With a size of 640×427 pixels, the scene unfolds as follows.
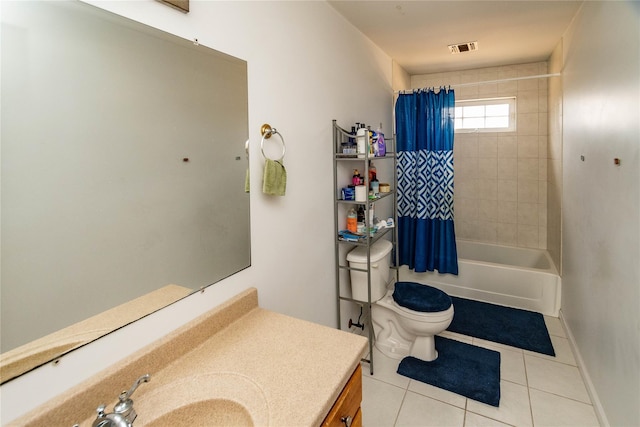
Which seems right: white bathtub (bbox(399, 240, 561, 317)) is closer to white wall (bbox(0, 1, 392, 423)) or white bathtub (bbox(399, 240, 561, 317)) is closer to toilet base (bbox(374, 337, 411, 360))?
toilet base (bbox(374, 337, 411, 360))

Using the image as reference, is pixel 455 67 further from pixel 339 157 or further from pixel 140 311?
pixel 140 311

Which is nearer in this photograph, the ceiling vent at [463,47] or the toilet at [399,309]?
the toilet at [399,309]

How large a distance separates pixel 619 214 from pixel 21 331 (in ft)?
7.19

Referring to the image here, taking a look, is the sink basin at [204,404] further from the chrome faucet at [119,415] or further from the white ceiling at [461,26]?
the white ceiling at [461,26]

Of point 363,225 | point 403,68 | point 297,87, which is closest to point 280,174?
point 297,87

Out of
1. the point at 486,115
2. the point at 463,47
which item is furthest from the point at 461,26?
the point at 486,115

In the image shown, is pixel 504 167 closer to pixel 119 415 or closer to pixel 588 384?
pixel 588 384

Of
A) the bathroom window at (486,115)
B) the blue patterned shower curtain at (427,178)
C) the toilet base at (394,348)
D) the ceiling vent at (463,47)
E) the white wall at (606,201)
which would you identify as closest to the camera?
the white wall at (606,201)

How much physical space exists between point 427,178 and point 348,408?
2523 mm

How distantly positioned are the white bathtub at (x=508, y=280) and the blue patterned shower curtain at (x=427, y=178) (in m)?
0.17

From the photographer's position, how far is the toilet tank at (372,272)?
227 centimetres

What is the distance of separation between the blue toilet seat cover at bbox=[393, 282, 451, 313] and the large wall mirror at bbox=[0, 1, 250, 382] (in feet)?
4.69

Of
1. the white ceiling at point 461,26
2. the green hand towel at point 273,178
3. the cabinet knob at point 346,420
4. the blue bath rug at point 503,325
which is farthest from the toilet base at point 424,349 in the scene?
the white ceiling at point 461,26

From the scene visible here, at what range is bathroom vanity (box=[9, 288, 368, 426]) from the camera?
2.84 ft
